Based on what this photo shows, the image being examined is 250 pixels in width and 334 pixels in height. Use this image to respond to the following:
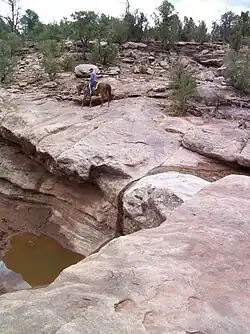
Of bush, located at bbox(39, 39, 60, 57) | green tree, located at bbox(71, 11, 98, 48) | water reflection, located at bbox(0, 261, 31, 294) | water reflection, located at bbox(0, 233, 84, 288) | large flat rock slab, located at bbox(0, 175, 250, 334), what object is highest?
green tree, located at bbox(71, 11, 98, 48)

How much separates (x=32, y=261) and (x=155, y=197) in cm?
326

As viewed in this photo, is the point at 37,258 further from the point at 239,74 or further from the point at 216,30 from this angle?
the point at 216,30

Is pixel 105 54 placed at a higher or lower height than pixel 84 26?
lower

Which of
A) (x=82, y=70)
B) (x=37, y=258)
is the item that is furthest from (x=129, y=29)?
(x=37, y=258)

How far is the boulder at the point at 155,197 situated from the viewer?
21.7 feet

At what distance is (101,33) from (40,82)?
473 centimetres

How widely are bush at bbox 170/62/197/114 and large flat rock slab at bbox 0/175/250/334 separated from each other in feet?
23.5

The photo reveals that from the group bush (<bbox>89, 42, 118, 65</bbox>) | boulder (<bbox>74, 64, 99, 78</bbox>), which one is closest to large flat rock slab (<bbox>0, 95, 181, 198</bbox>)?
boulder (<bbox>74, 64, 99, 78</bbox>)

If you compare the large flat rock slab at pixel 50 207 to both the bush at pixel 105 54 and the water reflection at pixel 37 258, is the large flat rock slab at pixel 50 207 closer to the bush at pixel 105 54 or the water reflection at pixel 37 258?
the water reflection at pixel 37 258

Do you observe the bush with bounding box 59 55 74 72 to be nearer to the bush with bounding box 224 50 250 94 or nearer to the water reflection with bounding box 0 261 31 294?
the bush with bounding box 224 50 250 94

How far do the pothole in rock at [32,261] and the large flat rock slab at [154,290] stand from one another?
13.6 ft

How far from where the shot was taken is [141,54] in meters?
17.9

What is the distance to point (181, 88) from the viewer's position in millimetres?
11711

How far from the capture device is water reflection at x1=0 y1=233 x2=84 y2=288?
819 centimetres
